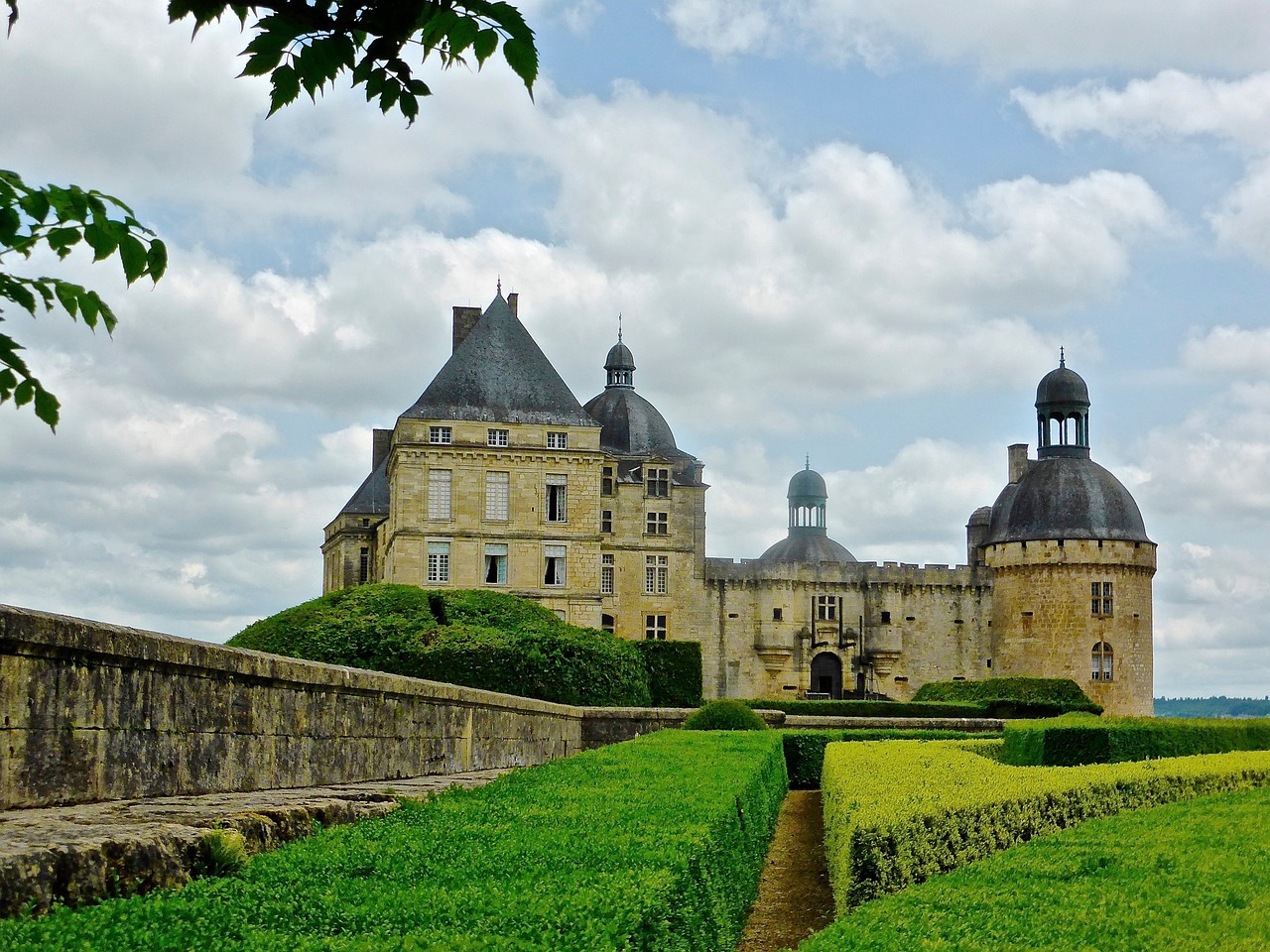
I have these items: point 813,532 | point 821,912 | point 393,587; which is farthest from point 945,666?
point 821,912

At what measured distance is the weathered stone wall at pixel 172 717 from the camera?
207 inches

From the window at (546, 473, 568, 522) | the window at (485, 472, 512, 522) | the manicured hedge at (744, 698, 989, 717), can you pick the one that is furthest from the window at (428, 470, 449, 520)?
the manicured hedge at (744, 698, 989, 717)

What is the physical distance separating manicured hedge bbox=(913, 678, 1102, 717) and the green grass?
2785 cm

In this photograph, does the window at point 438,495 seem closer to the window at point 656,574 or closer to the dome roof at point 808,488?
the window at point 656,574

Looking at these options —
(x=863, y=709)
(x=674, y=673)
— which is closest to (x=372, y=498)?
(x=674, y=673)

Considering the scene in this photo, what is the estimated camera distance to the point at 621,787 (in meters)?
8.18

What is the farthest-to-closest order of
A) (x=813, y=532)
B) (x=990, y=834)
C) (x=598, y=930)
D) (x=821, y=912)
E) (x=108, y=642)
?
1. (x=813, y=532)
2. (x=821, y=912)
3. (x=990, y=834)
4. (x=108, y=642)
5. (x=598, y=930)

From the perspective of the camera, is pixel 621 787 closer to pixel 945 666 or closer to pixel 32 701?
pixel 32 701

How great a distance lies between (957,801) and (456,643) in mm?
15187

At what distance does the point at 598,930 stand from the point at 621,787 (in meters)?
4.52

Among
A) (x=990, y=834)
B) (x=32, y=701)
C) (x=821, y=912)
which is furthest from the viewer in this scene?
(x=821, y=912)

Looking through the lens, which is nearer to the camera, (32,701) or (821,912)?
(32,701)

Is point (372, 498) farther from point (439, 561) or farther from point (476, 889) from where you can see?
point (476, 889)

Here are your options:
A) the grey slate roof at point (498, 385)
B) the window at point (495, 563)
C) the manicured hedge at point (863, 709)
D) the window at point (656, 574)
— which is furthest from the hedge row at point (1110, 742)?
the window at point (656, 574)
